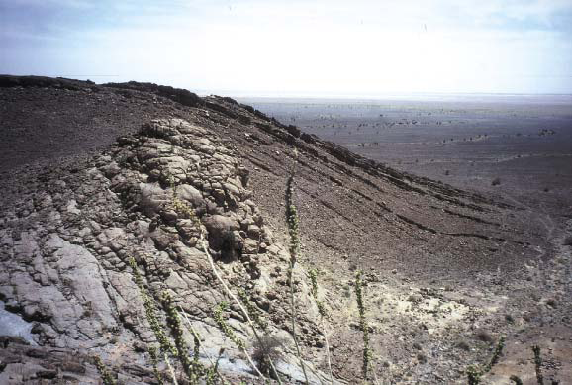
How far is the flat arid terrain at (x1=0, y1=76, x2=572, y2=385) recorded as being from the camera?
7324 millimetres

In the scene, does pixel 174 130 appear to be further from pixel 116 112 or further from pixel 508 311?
pixel 508 311

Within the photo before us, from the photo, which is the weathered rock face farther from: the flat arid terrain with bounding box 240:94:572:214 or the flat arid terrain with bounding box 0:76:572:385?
the flat arid terrain with bounding box 240:94:572:214

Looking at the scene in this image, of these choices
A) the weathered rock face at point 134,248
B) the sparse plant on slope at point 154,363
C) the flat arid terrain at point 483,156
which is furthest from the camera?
the flat arid terrain at point 483,156

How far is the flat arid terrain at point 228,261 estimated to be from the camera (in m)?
7.32

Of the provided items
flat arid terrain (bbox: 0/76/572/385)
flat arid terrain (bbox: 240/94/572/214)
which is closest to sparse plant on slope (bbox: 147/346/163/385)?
flat arid terrain (bbox: 0/76/572/385)

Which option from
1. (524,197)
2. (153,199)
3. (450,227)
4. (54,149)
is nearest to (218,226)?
(153,199)

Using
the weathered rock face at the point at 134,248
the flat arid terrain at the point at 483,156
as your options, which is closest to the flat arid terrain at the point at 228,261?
the weathered rock face at the point at 134,248

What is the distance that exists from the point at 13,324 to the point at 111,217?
345 cm

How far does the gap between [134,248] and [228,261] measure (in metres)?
2.60

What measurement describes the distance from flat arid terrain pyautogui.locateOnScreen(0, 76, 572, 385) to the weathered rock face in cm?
4

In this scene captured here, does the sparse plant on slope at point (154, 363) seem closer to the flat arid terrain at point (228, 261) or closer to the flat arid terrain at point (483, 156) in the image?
the flat arid terrain at point (228, 261)

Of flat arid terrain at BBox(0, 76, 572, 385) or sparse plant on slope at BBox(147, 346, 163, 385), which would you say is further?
flat arid terrain at BBox(0, 76, 572, 385)

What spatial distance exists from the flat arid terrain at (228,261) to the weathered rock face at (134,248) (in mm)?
43

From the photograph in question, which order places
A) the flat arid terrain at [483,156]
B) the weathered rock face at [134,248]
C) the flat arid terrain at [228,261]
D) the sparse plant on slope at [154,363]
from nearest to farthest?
the sparse plant on slope at [154,363] < the flat arid terrain at [228,261] < the weathered rock face at [134,248] < the flat arid terrain at [483,156]
